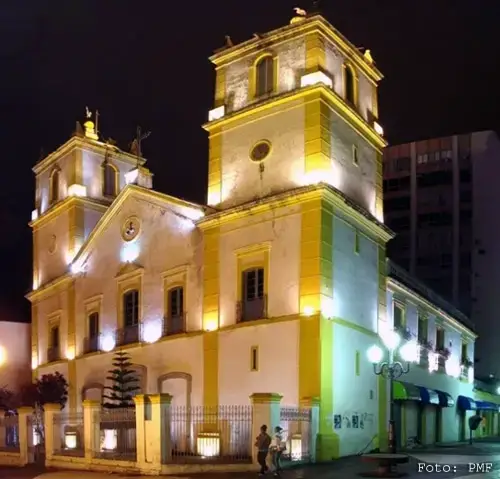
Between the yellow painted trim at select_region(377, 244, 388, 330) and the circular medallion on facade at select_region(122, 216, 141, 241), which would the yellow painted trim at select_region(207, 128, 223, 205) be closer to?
the circular medallion on facade at select_region(122, 216, 141, 241)

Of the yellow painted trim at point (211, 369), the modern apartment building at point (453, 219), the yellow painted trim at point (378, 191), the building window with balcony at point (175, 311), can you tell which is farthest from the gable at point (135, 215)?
the modern apartment building at point (453, 219)

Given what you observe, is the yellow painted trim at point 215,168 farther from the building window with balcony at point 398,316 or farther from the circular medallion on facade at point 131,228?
the building window with balcony at point 398,316

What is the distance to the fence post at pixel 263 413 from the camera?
832 inches

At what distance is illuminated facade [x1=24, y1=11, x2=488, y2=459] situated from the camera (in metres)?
25.0

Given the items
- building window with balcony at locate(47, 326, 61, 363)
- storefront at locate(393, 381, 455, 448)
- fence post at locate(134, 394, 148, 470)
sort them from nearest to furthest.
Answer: fence post at locate(134, 394, 148, 470)
storefront at locate(393, 381, 455, 448)
building window with balcony at locate(47, 326, 61, 363)

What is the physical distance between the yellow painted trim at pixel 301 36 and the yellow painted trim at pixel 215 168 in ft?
9.38

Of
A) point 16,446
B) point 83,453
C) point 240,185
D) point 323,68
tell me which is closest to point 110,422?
point 83,453

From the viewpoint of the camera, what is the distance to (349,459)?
24344mm

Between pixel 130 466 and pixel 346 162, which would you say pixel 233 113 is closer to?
pixel 346 162

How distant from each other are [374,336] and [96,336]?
42.2ft

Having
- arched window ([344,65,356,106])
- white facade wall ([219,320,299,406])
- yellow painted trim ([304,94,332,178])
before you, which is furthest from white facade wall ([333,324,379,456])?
arched window ([344,65,356,106])

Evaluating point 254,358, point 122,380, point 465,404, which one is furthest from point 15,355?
point 465,404

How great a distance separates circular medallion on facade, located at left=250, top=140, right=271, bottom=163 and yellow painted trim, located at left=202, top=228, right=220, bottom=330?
9.50ft

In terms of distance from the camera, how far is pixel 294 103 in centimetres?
2673
